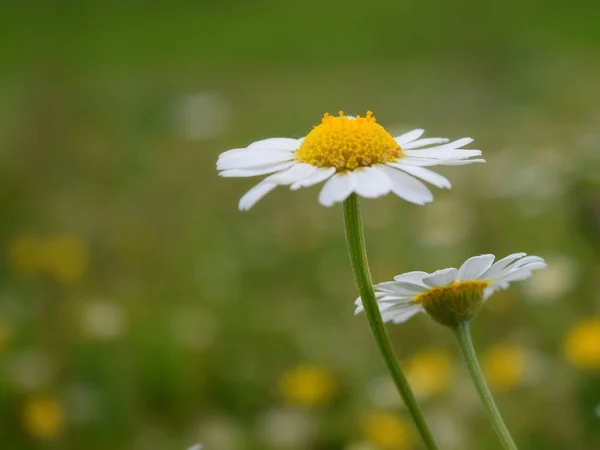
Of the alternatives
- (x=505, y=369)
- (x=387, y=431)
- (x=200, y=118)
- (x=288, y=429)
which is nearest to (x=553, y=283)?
(x=505, y=369)

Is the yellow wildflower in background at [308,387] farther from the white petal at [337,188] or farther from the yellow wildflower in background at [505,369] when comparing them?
the white petal at [337,188]

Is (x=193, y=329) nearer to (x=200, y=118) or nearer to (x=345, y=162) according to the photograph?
(x=345, y=162)

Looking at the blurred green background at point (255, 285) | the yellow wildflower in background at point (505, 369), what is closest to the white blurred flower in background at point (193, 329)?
the blurred green background at point (255, 285)

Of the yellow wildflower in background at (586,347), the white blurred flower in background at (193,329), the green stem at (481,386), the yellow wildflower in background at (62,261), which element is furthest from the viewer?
the yellow wildflower in background at (62,261)

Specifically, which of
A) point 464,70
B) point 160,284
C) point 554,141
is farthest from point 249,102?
point 160,284

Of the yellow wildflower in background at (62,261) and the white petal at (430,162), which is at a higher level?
the yellow wildflower in background at (62,261)

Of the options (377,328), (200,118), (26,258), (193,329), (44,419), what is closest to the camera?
(377,328)
